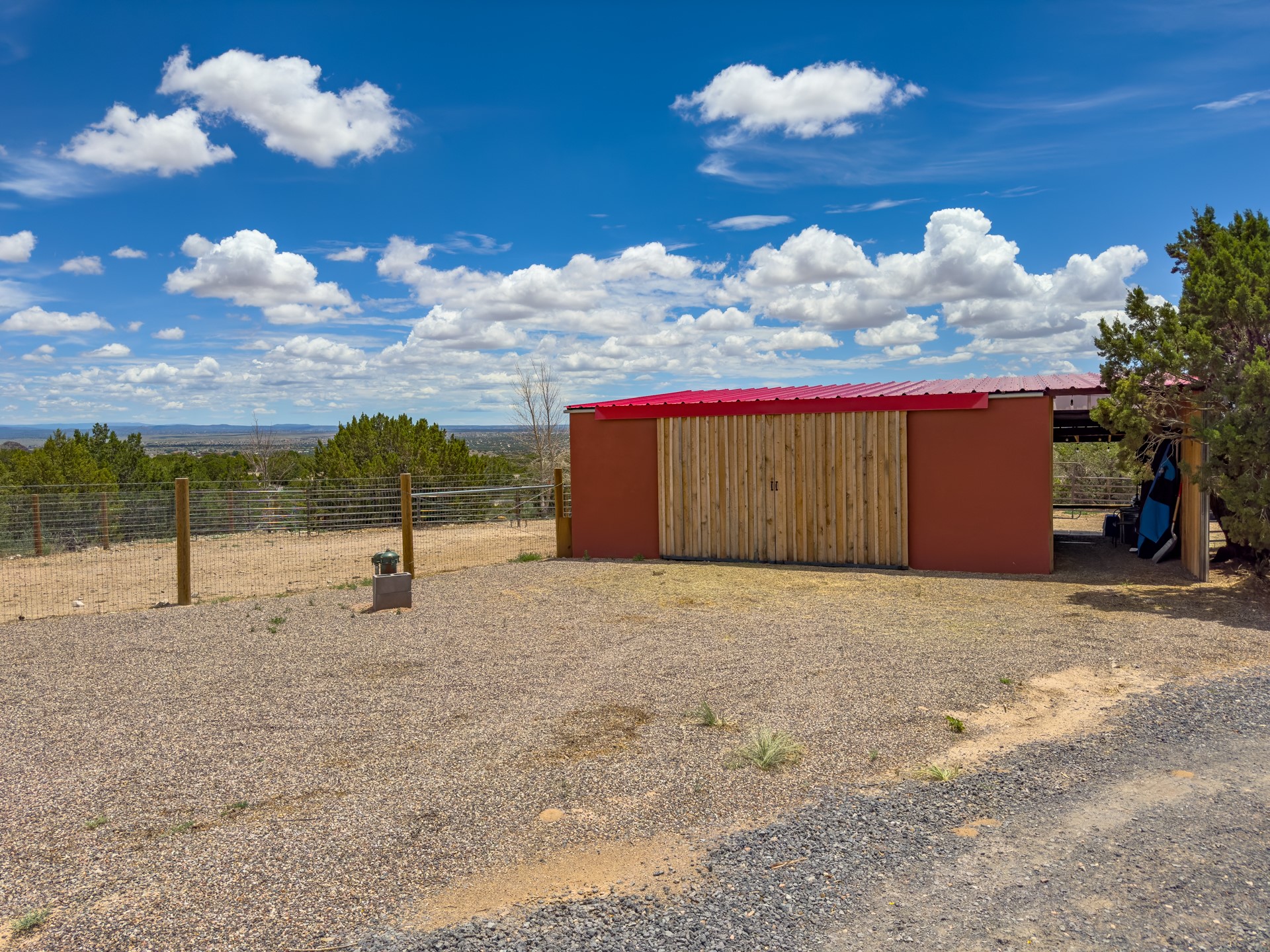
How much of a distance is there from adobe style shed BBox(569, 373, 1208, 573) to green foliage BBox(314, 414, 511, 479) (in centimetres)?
804

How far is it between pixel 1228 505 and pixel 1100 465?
51.7ft

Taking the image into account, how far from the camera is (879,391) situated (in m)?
12.5

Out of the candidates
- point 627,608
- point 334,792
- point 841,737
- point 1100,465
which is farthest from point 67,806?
point 1100,465

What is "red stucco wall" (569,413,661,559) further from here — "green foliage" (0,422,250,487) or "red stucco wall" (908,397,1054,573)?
"green foliage" (0,422,250,487)

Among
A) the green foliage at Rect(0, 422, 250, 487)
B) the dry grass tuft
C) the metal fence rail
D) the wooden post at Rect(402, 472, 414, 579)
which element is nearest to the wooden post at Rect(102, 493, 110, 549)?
the green foliage at Rect(0, 422, 250, 487)

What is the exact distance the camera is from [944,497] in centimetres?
1121

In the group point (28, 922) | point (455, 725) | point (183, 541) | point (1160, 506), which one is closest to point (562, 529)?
point (183, 541)

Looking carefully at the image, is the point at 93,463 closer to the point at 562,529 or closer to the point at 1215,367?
the point at 562,529

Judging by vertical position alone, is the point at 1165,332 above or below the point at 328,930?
above

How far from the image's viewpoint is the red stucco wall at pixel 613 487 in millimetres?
12805

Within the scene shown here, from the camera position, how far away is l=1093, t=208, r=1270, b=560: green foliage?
8531 mm

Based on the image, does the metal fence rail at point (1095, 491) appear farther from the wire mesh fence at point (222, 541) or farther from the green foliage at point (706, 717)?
the green foliage at point (706, 717)

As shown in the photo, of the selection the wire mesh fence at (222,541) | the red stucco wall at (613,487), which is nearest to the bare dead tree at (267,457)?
the wire mesh fence at (222,541)

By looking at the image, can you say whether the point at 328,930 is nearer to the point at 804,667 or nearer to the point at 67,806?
the point at 67,806
